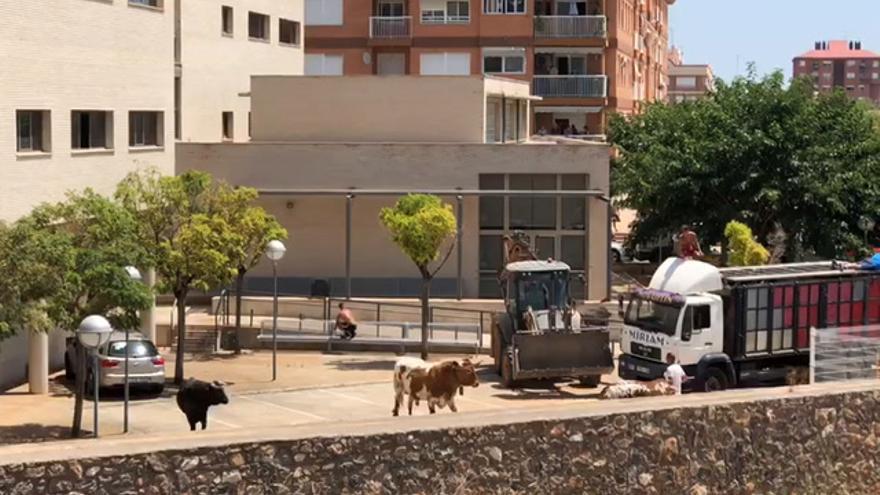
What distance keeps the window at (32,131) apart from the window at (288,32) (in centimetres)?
2315

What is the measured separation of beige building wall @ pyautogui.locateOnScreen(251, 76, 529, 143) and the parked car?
15.3m

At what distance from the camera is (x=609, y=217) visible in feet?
136

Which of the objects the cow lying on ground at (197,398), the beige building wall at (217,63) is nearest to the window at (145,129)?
the beige building wall at (217,63)

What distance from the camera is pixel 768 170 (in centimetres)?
4522

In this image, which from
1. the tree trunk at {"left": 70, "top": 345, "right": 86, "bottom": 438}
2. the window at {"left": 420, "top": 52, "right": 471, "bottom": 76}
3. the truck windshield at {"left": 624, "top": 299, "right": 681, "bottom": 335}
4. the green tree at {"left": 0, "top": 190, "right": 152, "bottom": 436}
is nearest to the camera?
the green tree at {"left": 0, "top": 190, "right": 152, "bottom": 436}

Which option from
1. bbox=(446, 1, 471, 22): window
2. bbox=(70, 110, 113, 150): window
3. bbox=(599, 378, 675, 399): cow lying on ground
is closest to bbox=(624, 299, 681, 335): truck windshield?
bbox=(599, 378, 675, 399): cow lying on ground

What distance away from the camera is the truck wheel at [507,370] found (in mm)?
29203

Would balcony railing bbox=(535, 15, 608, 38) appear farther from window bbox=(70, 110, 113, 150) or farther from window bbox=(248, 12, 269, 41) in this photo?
window bbox=(70, 110, 113, 150)

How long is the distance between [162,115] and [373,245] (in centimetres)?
742

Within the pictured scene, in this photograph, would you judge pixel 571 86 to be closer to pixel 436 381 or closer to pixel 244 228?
pixel 244 228

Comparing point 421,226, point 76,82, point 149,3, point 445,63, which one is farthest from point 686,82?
point 76,82

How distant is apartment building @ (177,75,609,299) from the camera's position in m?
41.0

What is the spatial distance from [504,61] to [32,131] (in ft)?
131

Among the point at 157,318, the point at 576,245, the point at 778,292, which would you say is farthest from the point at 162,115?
the point at 778,292
